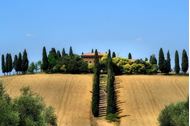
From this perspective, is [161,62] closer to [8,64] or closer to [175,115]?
[8,64]

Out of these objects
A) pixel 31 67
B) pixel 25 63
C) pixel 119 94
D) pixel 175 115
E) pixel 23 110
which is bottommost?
pixel 175 115

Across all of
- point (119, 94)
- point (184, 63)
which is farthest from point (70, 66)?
point (119, 94)

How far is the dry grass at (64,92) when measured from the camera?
101 metres

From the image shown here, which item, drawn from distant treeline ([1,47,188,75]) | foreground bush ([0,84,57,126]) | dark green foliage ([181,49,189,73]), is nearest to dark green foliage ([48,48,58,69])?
distant treeline ([1,47,188,75])

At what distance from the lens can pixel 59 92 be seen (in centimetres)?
11581

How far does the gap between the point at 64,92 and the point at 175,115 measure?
5236 centimetres

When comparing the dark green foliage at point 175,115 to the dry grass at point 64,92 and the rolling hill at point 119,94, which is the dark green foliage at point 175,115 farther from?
the dry grass at point 64,92

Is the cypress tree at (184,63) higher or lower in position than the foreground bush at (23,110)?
higher

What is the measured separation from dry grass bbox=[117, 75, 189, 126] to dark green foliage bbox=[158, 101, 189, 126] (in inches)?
938

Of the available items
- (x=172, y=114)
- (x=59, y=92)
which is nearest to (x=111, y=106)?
(x=59, y=92)

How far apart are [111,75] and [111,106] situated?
18.8 ft

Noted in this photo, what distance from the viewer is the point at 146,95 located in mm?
113188

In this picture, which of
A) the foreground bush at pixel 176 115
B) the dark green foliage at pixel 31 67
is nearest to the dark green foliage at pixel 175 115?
the foreground bush at pixel 176 115

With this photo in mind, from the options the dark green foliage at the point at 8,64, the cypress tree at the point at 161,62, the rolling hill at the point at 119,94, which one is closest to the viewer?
the rolling hill at the point at 119,94
